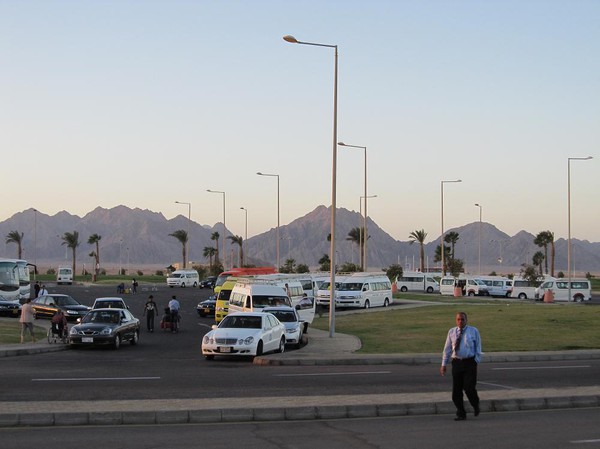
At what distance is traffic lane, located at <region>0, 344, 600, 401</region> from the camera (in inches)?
733

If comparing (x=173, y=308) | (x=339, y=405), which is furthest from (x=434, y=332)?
(x=339, y=405)

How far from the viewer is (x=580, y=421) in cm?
1527

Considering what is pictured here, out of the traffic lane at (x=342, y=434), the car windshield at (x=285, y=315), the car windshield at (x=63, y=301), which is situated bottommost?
the traffic lane at (x=342, y=434)

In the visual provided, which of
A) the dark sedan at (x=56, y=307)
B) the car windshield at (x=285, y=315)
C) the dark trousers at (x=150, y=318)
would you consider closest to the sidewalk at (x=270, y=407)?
the car windshield at (x=285, y=315)

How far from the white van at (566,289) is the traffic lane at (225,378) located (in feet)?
164

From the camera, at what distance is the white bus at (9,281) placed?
56781 millimetres

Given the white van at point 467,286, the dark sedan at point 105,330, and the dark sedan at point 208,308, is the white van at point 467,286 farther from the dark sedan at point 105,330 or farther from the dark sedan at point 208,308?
the dark sedan at point 105,330

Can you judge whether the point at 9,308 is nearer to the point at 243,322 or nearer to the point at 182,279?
the point at 243,322

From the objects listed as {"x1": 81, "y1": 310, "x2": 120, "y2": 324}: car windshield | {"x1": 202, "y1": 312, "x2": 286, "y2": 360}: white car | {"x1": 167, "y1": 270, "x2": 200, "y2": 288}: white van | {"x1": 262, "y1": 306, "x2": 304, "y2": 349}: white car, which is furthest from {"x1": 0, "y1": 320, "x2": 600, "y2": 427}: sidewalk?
{"x1": 167, "y1": 270, "x2": 200, "y2": 288}: white van

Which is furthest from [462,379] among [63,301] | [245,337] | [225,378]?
[63,301]

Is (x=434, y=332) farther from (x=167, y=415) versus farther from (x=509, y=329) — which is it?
(x=167, y=415)

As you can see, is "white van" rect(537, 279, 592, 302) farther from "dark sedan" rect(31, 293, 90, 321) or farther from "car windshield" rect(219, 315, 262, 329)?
"car windshield" rect(219, 315, 262, 329)

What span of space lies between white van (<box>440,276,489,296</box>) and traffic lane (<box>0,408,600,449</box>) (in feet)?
239

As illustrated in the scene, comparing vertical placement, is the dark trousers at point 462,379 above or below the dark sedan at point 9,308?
above
